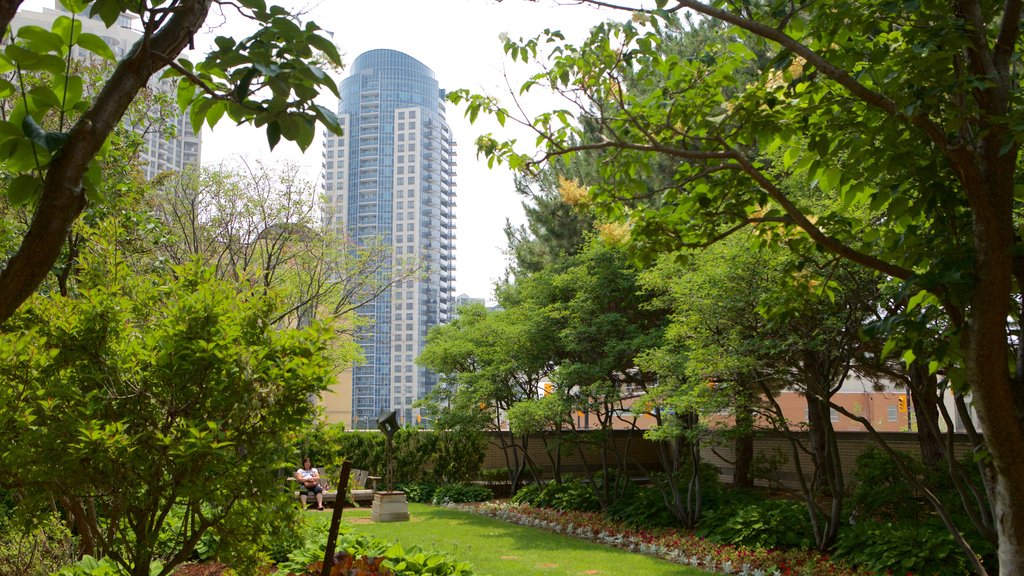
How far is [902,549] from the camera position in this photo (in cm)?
823

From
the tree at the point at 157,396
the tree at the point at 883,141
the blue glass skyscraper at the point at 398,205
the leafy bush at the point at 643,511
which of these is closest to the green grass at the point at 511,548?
the leafy bush at the point at 643,511

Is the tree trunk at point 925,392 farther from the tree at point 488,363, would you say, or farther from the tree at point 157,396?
the tree at point 488,363

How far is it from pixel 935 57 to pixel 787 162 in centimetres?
112

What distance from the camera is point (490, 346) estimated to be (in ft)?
54.5

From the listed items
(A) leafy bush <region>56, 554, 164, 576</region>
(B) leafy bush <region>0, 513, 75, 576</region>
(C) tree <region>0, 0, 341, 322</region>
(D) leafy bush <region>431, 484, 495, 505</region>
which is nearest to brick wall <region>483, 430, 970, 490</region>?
(D) leafy bush <region>431, 484, 495, 505</region>

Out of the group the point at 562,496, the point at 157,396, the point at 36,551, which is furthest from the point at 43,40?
the point at 562,496

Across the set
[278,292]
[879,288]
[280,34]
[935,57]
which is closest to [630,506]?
[879,288]

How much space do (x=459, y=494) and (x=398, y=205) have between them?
207ft

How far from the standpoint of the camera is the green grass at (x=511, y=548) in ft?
31.3

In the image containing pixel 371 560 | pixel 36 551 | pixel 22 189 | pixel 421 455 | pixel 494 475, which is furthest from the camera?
pixel 494 475

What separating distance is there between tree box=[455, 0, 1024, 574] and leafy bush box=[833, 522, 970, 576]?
16.9 feet

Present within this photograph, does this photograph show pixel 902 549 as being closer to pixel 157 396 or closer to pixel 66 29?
pixel 157 396

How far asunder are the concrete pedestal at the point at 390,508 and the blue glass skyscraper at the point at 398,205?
181 ft

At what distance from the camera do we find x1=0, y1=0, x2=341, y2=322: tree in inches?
49.6
